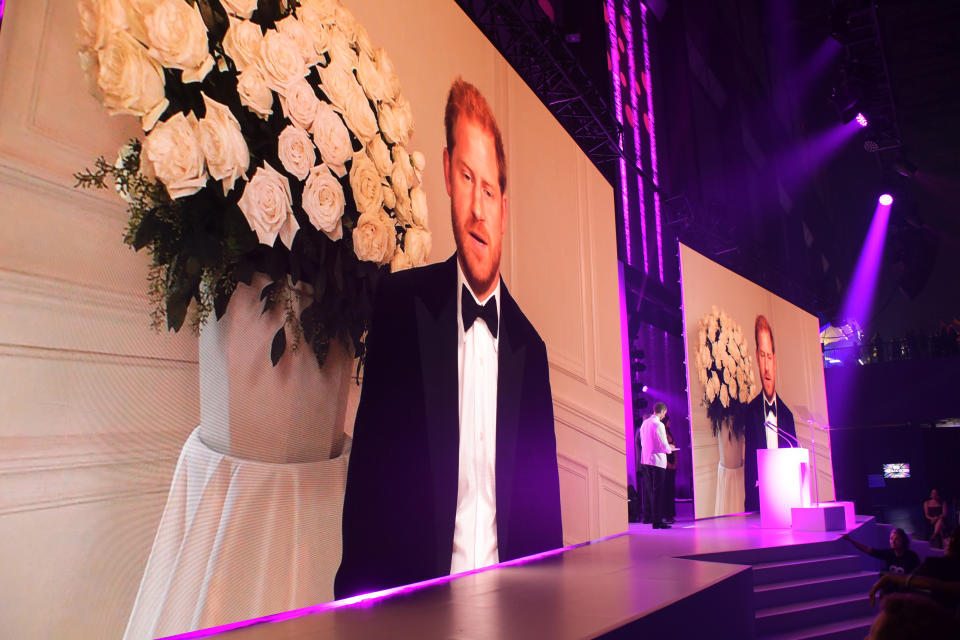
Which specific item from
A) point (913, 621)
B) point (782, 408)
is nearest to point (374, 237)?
point (913, 621)

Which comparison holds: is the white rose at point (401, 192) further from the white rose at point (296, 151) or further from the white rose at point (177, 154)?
the white rose at point (177, 154)

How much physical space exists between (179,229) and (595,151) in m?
5.28

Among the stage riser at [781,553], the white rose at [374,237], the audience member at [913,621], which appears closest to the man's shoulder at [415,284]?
the white rose at [374,237]

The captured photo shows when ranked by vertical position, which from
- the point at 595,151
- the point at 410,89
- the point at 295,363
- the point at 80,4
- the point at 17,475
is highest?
the point at 595,151

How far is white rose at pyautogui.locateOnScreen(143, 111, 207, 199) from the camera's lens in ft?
6.16

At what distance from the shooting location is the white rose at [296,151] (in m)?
2.24

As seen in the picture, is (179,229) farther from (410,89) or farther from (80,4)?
(410,89)

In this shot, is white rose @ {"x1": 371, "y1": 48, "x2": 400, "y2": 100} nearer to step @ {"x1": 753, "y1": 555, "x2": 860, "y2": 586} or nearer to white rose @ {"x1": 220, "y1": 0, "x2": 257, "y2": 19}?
white rose @ {"x1": 220, "y1": 0, "x2": 257, "y2": 19}

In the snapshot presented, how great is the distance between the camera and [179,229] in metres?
Answer: 2.00

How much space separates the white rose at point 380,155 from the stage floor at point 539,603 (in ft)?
5.32

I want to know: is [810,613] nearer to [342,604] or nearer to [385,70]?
[342,604]

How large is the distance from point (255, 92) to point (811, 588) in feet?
16.6

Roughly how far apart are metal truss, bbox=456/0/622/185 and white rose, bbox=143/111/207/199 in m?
2.63

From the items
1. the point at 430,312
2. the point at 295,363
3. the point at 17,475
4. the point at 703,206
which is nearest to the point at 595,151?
the point at 703,206
